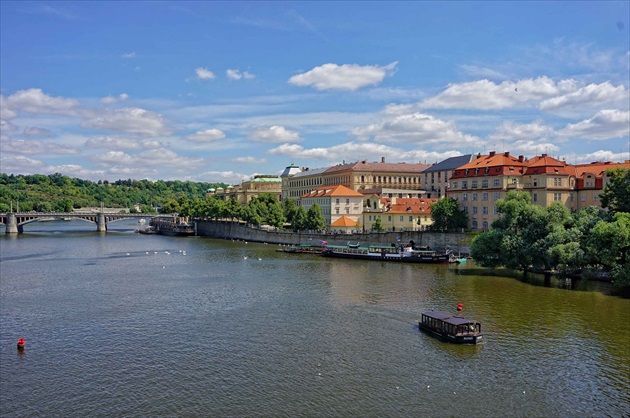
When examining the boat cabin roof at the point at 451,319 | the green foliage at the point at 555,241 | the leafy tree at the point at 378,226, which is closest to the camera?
the boat cabin roof at the point at 451,319

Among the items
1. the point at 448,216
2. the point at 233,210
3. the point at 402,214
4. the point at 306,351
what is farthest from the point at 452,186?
the point at 306,351

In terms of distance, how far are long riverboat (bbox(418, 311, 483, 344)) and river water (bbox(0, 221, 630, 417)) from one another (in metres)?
1.01

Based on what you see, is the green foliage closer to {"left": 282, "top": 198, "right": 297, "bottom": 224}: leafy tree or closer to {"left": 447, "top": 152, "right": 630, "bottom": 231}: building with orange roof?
{"left": 447, "top": 152, "right": 630, "bottom": 231}: building with orange roof

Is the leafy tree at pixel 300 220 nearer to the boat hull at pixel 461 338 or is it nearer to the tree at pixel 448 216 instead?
the tree at pixel 448 216

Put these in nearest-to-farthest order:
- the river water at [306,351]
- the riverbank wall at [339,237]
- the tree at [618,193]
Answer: the river water at [306,351]
the tree at [618,193]
the riverbank wall at [339,237]

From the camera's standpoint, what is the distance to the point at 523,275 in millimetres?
72062

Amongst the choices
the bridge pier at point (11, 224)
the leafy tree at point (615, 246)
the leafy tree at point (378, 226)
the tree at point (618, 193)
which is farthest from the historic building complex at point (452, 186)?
the bridge pier at point (11, 224)

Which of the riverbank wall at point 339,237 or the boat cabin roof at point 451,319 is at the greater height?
the riverbank wall at point 339,237

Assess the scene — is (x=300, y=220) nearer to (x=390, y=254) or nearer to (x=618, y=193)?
(x=390, y=254)

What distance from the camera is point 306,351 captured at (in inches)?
1523

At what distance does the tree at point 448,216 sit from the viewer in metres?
102

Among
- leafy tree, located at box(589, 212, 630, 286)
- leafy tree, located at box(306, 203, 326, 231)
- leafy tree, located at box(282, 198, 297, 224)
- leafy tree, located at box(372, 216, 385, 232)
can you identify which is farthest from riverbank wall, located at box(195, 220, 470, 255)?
leafy tree, located at box(589, 212, 630, 286)

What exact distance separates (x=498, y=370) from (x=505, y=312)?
16692mm

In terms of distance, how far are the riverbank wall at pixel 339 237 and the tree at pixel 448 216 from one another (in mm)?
2628
